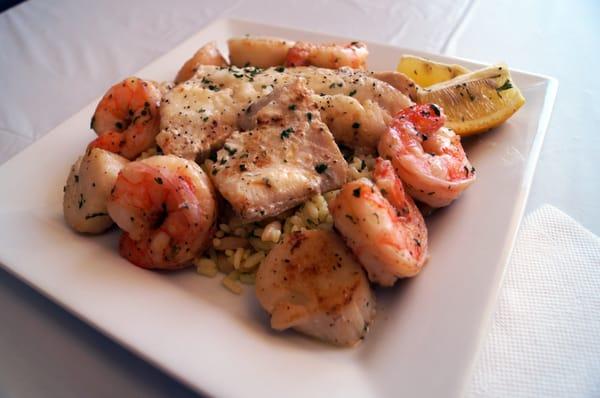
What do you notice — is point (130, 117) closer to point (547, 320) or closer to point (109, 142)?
point (109, 142)

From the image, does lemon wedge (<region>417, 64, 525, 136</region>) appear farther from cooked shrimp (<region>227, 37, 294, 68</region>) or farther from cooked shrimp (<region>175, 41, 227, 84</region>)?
cooked shrimp (<region>175, 41, 227, 84</region>)

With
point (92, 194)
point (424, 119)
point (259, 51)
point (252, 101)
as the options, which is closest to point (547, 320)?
point (424, 119)

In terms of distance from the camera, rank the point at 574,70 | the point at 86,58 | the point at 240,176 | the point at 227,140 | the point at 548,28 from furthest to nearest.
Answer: the point at 548,28, the point at 86,58, the point at 574,70, the point at 227,140, the point at 240,176

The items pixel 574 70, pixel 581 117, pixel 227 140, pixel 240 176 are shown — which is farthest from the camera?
pixel 574 70

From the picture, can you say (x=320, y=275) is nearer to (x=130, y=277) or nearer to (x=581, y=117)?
(x=130, y=277)

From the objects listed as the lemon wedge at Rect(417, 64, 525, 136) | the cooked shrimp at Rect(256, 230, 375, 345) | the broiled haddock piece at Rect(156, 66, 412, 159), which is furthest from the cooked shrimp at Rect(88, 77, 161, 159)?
the lemon wedge at Rect(417, 64, 525, 136)

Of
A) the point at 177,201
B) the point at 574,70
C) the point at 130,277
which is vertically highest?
the point at 574,70

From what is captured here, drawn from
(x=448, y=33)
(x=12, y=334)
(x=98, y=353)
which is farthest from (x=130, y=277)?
(x=448, y=33)
